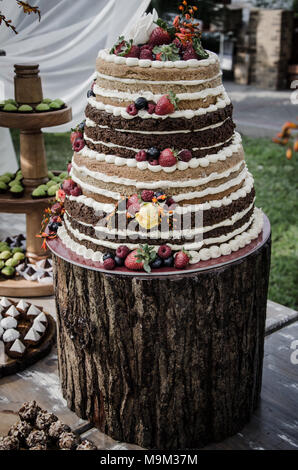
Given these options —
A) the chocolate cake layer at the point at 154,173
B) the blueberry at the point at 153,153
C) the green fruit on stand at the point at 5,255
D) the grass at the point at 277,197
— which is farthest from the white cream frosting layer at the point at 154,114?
the grass at the point at 277,197

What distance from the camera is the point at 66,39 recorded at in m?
5.36

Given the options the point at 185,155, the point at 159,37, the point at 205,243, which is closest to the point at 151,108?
the point at 185,155

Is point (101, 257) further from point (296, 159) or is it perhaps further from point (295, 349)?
point (296, 159)

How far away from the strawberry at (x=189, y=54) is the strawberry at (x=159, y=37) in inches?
5.2

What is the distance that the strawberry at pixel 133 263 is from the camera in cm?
287

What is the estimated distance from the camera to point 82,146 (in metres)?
3.21

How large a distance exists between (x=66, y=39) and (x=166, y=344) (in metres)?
3.51

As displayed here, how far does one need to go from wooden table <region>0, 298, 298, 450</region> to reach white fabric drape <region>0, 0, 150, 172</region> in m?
2.76

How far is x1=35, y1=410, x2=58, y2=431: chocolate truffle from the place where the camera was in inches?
122

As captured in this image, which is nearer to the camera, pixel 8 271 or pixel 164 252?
pixel 164 252

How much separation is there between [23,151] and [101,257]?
2302mm

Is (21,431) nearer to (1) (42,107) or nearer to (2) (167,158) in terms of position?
(2) (167,158)

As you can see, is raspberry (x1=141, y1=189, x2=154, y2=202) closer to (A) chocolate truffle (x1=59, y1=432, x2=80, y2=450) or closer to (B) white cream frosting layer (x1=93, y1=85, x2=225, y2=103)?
(B) white cream frosting layer (x1=93, y1=85, x2=225, y2=103)
